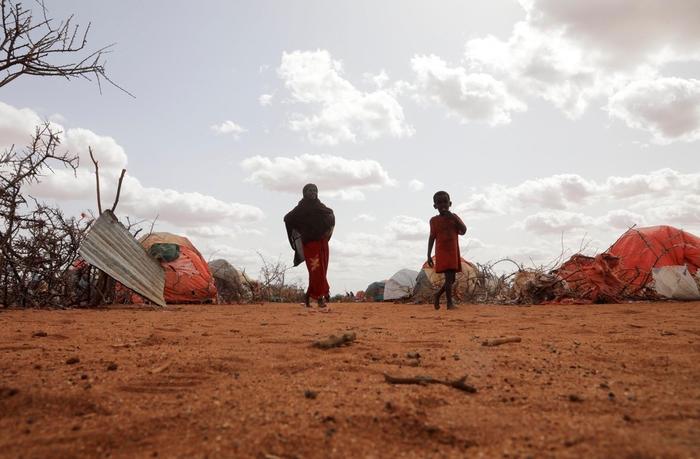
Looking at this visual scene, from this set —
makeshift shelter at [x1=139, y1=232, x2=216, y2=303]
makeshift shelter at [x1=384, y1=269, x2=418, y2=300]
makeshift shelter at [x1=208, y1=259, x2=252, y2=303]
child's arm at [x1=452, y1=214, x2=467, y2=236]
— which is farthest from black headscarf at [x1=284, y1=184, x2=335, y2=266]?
makeshift shelter at [x1=384, y1=269, x2=418, y2=300]

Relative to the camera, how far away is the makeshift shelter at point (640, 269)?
354 inches

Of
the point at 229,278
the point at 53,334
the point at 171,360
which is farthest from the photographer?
the point at 229,278

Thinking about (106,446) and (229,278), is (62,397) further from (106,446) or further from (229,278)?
(229,278)

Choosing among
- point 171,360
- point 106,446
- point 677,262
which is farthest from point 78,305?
point 677,262

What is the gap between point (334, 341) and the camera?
10.4 ft

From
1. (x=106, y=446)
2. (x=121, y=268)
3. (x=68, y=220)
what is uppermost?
(x=68, y=220)

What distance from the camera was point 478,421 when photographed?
1.78m

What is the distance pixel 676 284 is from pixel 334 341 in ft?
27.0

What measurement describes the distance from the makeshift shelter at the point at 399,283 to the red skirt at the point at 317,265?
18.2ft

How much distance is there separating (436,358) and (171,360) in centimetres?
149

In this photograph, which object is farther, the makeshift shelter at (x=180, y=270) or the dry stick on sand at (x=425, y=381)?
the makeshift shelter at (x=180, y=270)

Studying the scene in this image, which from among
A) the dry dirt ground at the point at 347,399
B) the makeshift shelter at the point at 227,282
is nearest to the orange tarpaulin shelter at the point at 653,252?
the dry dirt ground at the point at 347,399

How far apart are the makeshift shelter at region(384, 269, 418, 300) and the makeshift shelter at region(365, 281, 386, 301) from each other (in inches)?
71.9

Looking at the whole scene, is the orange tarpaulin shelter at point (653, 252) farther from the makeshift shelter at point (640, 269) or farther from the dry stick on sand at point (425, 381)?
the dry stick on sand at point (425, 381)
